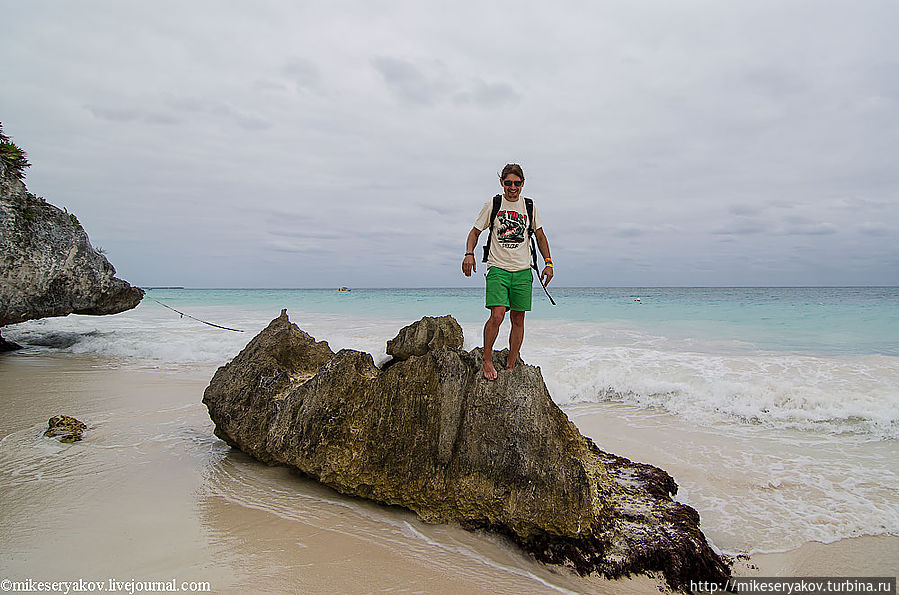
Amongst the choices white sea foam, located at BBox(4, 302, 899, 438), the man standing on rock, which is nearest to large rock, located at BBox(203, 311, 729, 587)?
the man standing on rock

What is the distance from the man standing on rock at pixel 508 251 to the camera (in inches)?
176

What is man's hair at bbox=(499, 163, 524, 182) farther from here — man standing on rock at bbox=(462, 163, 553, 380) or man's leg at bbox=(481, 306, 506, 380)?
man's leg at bbox=(481, 306, 506, 380)

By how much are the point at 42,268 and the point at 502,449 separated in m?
11.0

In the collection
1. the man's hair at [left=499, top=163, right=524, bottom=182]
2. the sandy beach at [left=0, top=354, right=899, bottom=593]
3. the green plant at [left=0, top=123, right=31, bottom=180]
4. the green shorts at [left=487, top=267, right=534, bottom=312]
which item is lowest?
the sandy beach at [left=0, top=354, right=899, bottom=593]

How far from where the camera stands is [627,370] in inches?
405

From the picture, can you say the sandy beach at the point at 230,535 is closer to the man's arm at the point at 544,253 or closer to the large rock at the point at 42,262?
the man's arm at the point at 544,253

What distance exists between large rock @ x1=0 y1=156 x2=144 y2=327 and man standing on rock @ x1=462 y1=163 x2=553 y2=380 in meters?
10.1

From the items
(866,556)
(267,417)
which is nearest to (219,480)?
(267,417)

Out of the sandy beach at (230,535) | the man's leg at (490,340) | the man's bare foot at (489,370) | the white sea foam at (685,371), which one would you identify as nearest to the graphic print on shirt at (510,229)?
the man's leg at (490,340)

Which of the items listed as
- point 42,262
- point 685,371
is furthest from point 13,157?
point 685,371

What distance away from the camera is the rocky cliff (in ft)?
31.9

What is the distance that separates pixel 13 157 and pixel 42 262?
2.15 metres

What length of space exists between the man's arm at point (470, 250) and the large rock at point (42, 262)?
1009 cm

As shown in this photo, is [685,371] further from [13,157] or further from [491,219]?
[13,157]
